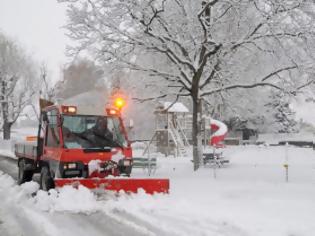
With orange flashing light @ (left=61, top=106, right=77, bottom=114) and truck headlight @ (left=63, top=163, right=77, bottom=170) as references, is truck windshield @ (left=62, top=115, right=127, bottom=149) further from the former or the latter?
truck headlight @ (left=63, top=163, right=77, bottom=170)

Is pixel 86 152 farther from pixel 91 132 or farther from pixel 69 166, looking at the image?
pixel 91 132

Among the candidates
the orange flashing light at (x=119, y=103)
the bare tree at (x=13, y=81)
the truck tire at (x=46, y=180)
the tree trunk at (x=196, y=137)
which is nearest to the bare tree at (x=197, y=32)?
the tree trunk at (x=196, y=137)

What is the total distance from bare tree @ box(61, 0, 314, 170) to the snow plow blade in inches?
264

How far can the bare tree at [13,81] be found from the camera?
147 ft

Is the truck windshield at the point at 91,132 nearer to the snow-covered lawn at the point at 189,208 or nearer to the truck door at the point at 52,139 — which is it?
the truck door at the point at 52,139

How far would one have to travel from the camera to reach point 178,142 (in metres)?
28.5

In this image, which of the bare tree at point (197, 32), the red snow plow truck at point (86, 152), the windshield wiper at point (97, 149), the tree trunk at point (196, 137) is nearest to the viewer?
the red snow plow truck at point (86, 152)

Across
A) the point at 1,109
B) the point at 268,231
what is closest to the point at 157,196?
the point at 268,231

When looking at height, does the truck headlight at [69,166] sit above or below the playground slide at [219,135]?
below

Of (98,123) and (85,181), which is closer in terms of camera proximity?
(85,181)

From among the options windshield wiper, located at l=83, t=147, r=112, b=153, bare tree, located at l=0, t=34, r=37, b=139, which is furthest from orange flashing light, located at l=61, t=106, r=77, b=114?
bare tree, located at l=0, t=34, r=37, b=139

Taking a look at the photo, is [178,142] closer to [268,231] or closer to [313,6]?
[313,6]

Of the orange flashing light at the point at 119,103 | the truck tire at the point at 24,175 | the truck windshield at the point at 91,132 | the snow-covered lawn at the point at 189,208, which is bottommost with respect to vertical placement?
the snow-covered lawn at the point at 189,208

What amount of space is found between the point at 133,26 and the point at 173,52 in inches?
70.4
